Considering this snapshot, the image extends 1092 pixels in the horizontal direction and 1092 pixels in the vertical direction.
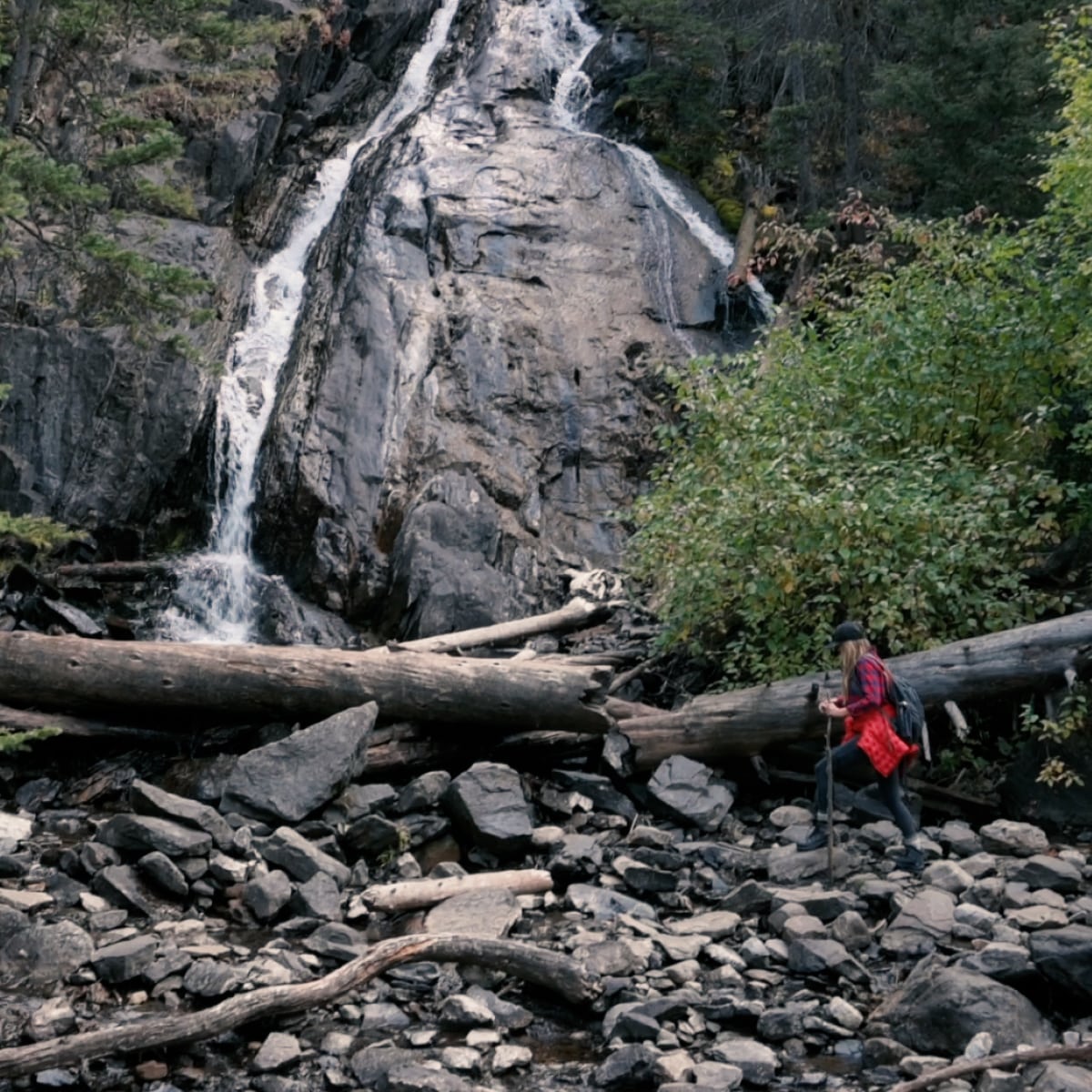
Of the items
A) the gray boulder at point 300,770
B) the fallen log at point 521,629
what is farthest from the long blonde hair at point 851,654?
the fallen log at point 521,629

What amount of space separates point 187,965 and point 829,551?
5.98m

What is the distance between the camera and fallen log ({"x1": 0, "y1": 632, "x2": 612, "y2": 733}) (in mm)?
9680

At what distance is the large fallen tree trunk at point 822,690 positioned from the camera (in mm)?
8773

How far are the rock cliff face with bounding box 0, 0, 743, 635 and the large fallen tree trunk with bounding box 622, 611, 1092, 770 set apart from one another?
5717mm

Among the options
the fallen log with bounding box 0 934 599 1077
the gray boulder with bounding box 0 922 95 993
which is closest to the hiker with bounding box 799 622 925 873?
the fallen log with bounding box 0 934 599 1077

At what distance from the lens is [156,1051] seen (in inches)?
204

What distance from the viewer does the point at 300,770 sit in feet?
28.8

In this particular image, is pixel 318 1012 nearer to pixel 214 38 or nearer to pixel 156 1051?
pixel 156 1051

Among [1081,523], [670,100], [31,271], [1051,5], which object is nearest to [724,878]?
[1081,523]

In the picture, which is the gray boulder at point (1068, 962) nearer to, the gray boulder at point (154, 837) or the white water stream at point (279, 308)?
the gray boulder at point (154, 837)

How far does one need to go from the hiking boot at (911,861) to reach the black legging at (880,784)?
0.51 ft

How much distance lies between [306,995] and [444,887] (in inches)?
76.0

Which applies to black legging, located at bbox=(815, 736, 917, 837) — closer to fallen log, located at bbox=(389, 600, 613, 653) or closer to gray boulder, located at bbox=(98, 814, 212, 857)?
gray boulder, located at bbox=(98, 814, 212, 857)

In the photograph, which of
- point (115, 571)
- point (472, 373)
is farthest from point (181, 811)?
point (472, 373)
